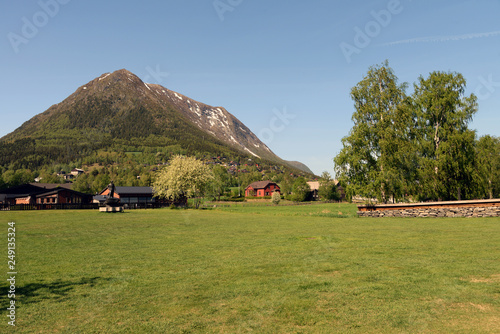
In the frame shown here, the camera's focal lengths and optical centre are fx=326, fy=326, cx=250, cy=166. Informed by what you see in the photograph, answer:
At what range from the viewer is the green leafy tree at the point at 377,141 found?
40.7m

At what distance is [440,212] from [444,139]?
1174cm

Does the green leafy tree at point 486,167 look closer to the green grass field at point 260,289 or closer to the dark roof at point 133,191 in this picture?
the green grass field at point 260,289

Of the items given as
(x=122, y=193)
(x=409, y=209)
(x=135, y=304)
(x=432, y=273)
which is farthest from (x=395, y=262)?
(x=122, y=193)

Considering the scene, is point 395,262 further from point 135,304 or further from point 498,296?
point 135,304

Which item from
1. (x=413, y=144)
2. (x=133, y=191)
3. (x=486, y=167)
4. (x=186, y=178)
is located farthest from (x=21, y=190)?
(x=486, y=167)

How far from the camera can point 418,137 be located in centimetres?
4100

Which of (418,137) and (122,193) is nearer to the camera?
(418,137)

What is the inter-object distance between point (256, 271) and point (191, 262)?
9.56 feet

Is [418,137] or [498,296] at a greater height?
[418,137]

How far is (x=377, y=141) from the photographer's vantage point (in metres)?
43.6

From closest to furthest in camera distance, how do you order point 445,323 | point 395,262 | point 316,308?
point 445,323, point 316,308, point 395,262

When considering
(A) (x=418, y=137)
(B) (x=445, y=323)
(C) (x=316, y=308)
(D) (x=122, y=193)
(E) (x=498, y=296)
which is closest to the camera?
(B) (x=445, y=323)

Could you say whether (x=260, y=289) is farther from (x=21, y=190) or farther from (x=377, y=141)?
(x=21, y=190)

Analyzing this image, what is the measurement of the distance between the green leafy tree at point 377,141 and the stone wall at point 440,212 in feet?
16.5
